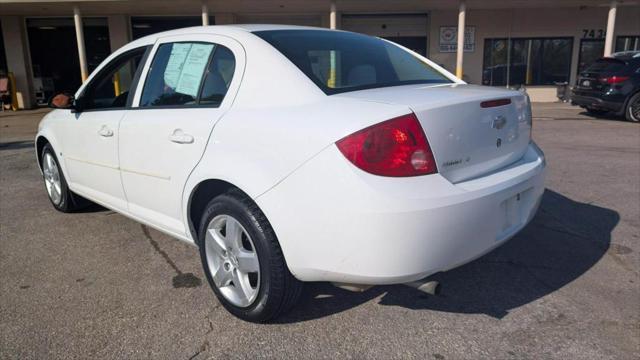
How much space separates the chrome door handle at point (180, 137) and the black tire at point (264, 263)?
403 mm

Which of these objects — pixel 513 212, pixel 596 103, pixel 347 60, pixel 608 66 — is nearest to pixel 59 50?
pixel 596 103

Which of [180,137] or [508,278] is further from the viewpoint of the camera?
[508,278]

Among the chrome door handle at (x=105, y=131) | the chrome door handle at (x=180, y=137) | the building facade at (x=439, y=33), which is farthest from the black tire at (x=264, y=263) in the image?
the building facade at (x=439, y=33)

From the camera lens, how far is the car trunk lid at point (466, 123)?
2389mm

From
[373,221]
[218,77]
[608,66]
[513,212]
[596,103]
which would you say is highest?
[218,77]

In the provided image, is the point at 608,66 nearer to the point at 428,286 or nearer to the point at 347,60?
the point at 347,60

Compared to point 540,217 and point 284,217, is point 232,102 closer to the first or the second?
Answer: point 284,217

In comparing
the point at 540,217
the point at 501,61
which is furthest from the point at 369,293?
the point at 501,61

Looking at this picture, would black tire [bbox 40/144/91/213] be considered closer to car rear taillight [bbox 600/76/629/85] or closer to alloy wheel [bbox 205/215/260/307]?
alloy wheel [bbox 205/215/260/307]

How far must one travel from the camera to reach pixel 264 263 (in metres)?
2.56

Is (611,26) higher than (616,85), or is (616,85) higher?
(611,26)

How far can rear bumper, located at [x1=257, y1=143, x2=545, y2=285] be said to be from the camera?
7.23 ft

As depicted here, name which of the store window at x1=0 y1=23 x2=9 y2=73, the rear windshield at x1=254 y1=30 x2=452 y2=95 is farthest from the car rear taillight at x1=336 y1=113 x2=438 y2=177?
the store window at x1=0 y1=23 x2=9 y2=73

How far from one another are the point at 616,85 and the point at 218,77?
1160 centimetres
